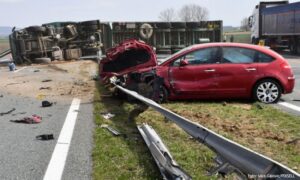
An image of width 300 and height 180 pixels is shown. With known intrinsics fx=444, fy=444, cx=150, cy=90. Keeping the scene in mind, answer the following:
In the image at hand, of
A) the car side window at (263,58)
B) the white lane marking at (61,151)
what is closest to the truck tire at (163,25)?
the car side window at (263,58)

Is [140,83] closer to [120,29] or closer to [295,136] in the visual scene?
[295,136]

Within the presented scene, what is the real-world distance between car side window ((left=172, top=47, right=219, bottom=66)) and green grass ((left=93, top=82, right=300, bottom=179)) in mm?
1025

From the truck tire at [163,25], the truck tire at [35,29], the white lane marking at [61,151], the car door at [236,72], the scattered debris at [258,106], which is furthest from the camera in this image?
the truck tire at [35,29]

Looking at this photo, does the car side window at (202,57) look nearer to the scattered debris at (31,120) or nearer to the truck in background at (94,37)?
the scattered debris at (31,120)

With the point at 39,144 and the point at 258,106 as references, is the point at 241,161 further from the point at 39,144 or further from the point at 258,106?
the point at 258,106

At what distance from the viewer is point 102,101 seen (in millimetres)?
11633

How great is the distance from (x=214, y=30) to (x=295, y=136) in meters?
21.0

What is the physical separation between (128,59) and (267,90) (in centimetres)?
415

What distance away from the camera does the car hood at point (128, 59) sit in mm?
12531

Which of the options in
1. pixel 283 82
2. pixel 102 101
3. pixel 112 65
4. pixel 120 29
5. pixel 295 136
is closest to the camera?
pixel 295 136

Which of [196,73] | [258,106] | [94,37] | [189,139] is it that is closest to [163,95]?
[196,73]

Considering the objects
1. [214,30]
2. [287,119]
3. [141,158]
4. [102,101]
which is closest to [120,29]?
[214,30]

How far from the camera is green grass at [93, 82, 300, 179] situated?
562cm

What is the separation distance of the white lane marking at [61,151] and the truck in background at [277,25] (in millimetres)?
24575
